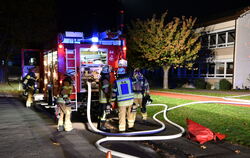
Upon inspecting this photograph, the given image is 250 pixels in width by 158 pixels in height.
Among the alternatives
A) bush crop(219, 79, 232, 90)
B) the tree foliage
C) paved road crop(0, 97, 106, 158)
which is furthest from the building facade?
paved road crop(0, 97, 106, 158)

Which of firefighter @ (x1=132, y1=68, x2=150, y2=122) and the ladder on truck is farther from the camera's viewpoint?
the ladder on truck

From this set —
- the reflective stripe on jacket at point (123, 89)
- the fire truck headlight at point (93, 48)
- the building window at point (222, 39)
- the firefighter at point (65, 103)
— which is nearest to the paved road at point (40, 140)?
the firefighter at point (65, 103)

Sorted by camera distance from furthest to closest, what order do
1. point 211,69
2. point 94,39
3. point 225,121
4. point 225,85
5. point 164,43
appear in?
1. point 211,69
2. point 225,85
3. point 164,43
4. point 94,39
5. point 225,121

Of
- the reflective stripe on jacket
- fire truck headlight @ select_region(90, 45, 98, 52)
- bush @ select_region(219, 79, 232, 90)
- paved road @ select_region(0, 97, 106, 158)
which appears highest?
fire truck headlight @ select_region(90, 45, 98, 52)

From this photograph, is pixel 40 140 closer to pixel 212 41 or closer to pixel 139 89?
pixel 139 89

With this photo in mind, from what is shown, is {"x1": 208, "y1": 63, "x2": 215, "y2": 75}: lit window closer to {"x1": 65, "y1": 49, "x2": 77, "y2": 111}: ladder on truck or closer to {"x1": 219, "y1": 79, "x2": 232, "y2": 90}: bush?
{"x1": 219, "y1": 79, "x2": 232, "y2": 90}: bush

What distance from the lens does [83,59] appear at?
7750 millimetres

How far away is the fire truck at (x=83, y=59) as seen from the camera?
7.36 m

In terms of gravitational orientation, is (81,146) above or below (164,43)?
below

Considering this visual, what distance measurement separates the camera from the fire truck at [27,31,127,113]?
24.2 feet

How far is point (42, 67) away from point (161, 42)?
980cm

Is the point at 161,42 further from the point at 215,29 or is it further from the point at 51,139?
the point at 51,139

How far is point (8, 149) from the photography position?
4586 millimetres

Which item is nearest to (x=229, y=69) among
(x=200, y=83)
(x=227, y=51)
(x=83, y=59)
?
(x=227, y=51)
